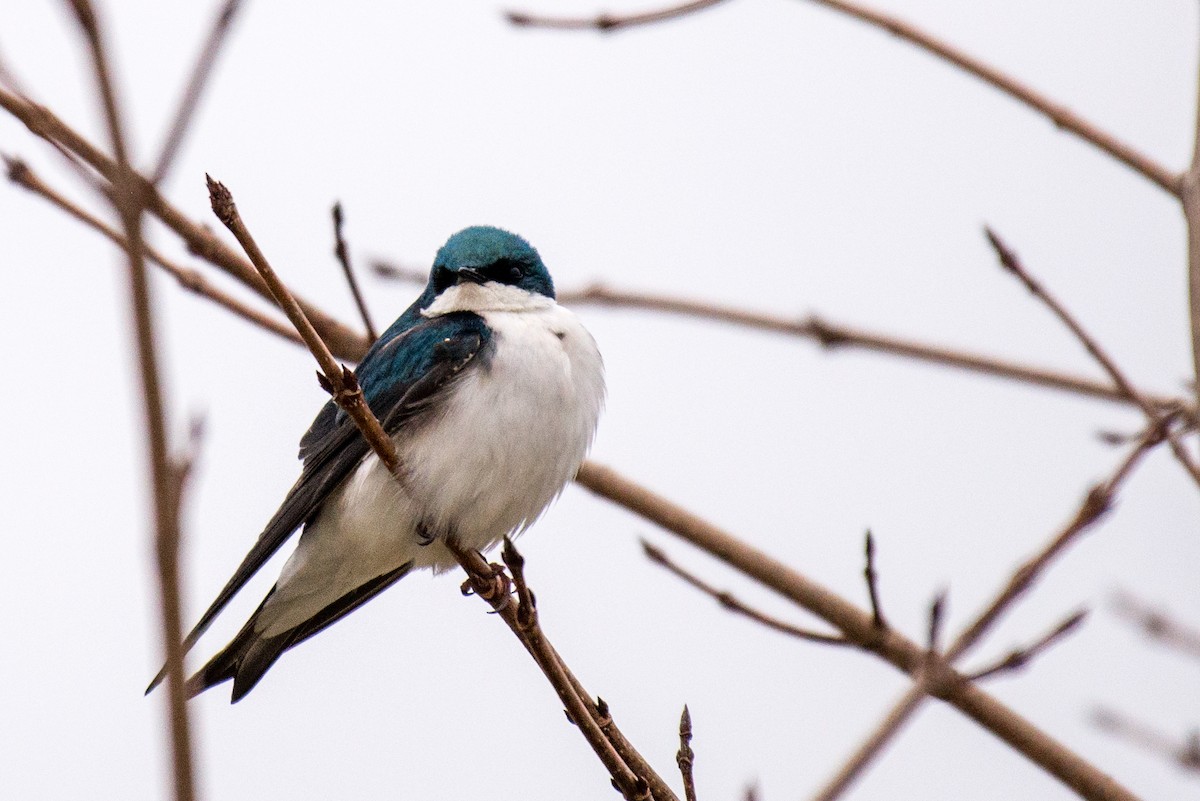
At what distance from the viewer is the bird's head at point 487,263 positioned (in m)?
5.22

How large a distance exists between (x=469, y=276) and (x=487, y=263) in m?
0.14

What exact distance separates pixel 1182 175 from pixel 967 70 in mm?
662

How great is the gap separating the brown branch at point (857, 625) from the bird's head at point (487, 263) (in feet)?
3.53

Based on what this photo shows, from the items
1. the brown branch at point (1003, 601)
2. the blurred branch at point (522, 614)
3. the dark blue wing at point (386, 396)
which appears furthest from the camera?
the dark blue wing at point (386, 396)

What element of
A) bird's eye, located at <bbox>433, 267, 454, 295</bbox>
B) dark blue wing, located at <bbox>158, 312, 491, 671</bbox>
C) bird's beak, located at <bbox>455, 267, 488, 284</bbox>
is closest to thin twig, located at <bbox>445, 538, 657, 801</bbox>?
dark blue wing, located at <bbox>158, 312, 491, 671</bbox>

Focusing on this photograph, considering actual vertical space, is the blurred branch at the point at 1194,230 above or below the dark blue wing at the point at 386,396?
below

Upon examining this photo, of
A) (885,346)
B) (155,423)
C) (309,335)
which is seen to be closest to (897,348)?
(885,346)

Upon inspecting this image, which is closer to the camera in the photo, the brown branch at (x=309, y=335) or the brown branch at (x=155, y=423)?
the brown branch at (x=155, y=423)

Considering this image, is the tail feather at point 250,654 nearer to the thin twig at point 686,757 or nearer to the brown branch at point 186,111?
the thin twig at point 686,757

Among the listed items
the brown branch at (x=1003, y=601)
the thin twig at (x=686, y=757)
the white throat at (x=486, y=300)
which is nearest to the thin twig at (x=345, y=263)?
Result: the white throat at (x=486, y=300)

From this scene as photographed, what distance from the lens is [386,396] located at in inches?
185

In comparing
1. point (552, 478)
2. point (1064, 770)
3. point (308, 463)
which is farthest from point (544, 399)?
point (1064, 770)

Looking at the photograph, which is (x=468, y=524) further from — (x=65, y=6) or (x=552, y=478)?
(x=65, y=6)

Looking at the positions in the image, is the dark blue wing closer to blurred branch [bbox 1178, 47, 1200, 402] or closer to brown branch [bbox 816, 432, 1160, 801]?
blurred branch [bbox 1178, 47, 1200, 402]
